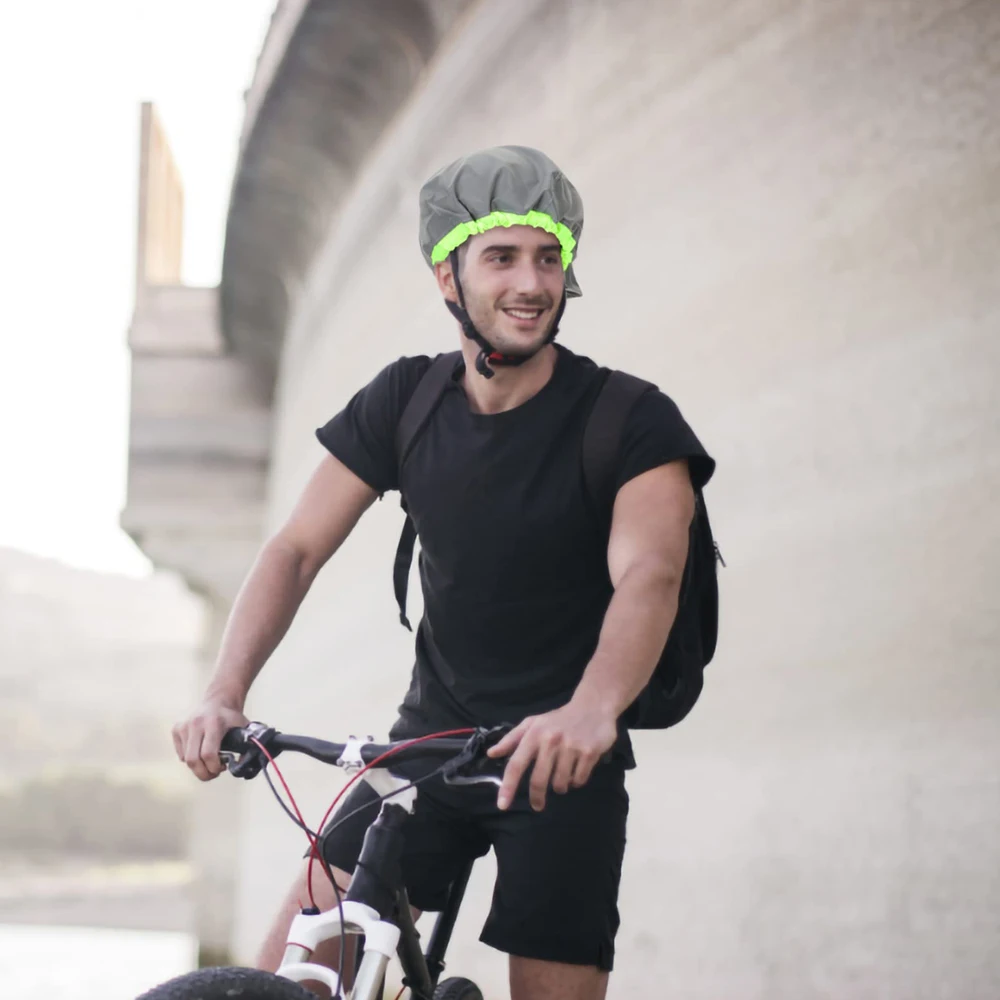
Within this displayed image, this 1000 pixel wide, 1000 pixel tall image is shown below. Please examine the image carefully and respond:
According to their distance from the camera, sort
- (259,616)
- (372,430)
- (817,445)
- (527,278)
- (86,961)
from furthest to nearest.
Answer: (86,961) < (817,445) < (372,430) < (259,616) < (527,278)

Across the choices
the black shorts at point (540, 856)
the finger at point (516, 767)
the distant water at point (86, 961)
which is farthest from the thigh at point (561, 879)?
the distant water at point (86, 961)

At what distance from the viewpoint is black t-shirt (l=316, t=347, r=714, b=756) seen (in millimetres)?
2496

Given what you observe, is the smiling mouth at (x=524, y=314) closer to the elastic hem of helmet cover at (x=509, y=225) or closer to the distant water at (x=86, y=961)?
the elastic hem of helmet cover at (x=509, y=225)

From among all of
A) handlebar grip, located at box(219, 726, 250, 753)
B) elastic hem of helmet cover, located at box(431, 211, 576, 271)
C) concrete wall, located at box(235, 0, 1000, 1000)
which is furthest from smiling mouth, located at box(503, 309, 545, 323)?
concrete wall, located at box(235, 0, 1000, 1000)

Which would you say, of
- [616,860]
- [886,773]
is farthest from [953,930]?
[616,860]

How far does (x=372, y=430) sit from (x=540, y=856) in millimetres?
842

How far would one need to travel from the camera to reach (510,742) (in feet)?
6.57

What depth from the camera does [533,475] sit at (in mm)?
2504

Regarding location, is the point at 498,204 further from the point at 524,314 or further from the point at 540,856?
the point at 540,856

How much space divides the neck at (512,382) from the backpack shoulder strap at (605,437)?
0.15 meters

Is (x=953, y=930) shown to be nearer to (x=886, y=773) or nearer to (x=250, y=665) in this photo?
(x=886, y=773)

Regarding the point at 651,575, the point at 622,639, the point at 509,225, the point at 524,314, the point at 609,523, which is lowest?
the point at 622,639

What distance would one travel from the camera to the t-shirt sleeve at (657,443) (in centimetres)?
238

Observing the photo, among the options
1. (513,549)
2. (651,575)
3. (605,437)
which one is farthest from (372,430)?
(651,575)
